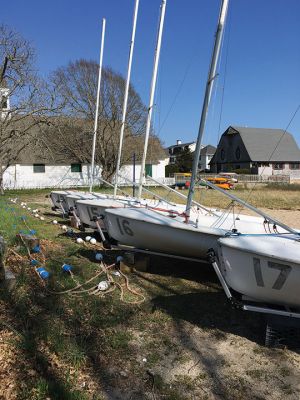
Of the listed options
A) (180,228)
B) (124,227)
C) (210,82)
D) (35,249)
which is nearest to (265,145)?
(210,82)

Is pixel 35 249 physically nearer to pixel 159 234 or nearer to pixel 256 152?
pixel 159 234

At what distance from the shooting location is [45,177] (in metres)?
A: 40.3

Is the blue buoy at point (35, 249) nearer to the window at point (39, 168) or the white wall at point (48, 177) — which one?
the white wall at point (48, 177)

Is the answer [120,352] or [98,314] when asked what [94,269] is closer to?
[98,314]

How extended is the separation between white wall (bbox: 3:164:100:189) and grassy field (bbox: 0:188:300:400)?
33385 millimetres

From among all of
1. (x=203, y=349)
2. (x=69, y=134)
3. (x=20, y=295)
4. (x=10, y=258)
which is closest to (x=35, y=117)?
(x=69, y=134)

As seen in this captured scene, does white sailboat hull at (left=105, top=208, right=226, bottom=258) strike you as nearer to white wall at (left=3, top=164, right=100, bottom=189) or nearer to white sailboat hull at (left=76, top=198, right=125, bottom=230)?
white sailboat hull at (left=76, top=198, right=125, bottom=230)

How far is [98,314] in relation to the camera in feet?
16.6

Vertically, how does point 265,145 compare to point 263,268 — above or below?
above

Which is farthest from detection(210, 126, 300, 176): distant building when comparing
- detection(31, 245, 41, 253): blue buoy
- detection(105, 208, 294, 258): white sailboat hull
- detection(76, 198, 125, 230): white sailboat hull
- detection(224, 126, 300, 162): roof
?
detection(31, 245, 41, 253): blue buoy

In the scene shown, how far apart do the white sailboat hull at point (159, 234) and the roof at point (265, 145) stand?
5558cm

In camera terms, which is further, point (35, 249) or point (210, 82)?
point (35, 249)

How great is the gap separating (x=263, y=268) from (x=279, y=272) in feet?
0.60

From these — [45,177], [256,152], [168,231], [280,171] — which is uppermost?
[256,152]
